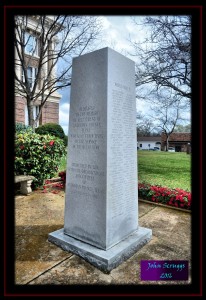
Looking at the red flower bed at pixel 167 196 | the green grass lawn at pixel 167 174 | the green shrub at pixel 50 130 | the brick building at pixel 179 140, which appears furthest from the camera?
the brick building at pixel 179 140

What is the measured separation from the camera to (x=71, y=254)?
3.41m

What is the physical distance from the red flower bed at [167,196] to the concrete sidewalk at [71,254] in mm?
248

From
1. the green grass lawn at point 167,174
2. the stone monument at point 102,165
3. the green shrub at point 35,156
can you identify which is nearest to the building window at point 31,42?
the green shrub at point 35,156

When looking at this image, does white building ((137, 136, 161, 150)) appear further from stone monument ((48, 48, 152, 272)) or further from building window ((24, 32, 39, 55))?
stone monument ((48, 48, 152, 272))

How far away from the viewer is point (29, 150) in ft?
24.2

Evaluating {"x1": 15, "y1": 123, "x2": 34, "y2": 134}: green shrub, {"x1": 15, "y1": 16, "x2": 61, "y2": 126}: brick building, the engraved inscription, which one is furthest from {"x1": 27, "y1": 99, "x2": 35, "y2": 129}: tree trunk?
the engraved inscription

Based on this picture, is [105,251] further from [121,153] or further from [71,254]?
[121,153]

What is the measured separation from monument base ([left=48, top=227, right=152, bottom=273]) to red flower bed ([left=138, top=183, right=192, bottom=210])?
2.07 meters

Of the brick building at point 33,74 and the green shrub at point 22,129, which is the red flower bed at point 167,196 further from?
the brick building at point 33,74

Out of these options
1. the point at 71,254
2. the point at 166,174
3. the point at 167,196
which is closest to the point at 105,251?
the point at 71,254

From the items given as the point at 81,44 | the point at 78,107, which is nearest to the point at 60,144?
the point at 78,107

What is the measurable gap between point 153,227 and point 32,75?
64.0 feet

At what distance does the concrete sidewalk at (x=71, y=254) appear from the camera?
282 centimetres

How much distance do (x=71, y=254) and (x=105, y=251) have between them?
1.93ft
